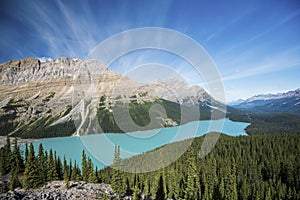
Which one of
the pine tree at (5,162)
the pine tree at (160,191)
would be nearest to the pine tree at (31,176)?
the pine tree at (5,162)

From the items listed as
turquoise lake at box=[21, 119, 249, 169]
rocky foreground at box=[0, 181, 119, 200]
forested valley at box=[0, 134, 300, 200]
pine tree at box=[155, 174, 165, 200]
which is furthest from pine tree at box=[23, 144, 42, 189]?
pine tree at box=[155, 174, 165, 200]

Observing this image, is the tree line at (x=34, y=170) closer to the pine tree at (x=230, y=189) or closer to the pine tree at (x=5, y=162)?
the pine tree at (x=5, y=162)

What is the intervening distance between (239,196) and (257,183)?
810 centimetres

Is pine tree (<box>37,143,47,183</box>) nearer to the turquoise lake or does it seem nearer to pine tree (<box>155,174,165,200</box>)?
the turquoise lake

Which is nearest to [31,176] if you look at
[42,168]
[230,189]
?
[42,168]

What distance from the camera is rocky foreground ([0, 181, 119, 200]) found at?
1821 cm

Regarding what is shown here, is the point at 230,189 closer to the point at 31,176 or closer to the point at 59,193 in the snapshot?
the point at 59,193

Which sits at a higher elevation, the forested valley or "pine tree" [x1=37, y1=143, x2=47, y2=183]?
"pine tree" [x1=37, y1=143, x2=47, y2=183]

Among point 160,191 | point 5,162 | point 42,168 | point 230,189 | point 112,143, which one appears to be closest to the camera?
point 42,168

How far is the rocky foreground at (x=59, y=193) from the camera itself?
18.2 metres

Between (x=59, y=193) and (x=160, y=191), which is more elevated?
(x=59, y=193)

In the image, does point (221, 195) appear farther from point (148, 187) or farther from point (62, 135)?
point (62, 135)

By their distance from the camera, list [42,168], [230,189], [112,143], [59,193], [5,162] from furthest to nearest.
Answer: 1. [230,189]
2. [112,143]
3. [5,162]
4. [42,168]
5. [59,193]

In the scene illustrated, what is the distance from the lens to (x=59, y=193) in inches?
776
